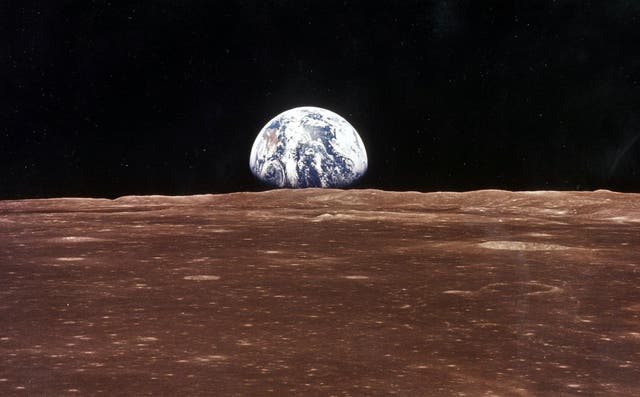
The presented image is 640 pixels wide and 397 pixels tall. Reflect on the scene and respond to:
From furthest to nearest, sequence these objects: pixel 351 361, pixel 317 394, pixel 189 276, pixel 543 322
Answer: pixel 189 276 < pixel 543 322 < pixel 351 361 < pixel 317 394

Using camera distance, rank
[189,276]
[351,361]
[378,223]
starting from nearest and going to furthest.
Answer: [351,361] < [189,276] < [378,223]

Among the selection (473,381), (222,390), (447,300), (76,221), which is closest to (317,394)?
(222,390)

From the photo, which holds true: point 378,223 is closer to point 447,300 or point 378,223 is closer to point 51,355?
point 447,300

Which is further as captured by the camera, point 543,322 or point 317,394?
point 543,322

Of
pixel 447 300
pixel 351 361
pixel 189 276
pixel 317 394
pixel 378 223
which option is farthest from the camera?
pixel 378 223

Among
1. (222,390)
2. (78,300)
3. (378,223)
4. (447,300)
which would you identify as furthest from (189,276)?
(378,223)

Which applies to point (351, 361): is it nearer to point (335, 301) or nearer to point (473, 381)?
point (473, 381)
